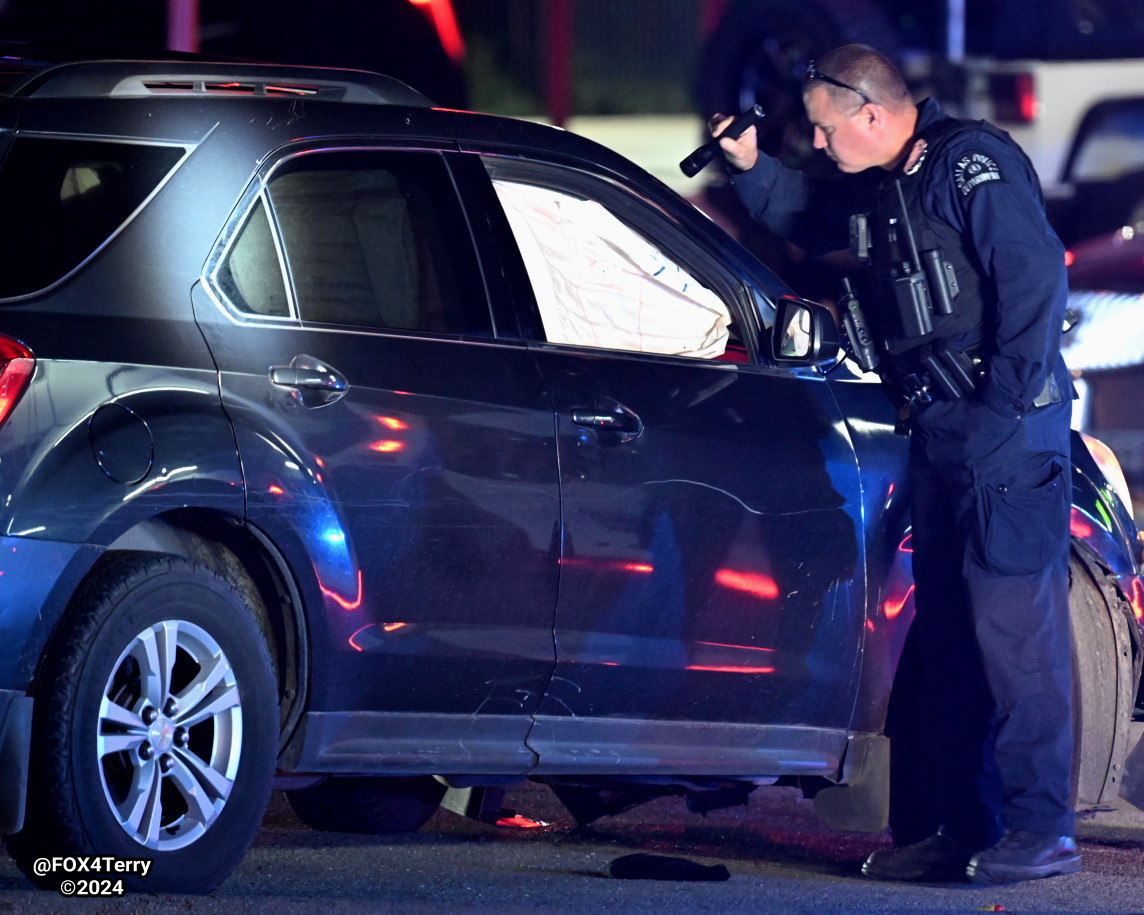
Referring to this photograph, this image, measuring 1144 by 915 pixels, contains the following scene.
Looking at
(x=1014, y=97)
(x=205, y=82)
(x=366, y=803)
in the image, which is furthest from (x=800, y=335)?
(x=1014, y=97)

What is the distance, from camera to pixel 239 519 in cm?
394

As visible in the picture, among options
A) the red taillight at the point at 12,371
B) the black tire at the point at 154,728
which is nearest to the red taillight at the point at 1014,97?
the black tire at the point at 154,728

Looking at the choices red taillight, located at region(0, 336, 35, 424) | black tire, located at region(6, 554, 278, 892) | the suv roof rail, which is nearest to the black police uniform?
the suv roof rail

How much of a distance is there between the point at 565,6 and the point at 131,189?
622 centimetres

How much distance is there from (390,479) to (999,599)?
156cm

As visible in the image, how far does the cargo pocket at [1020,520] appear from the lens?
474 centimetres

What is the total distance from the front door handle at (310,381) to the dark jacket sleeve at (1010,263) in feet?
5.14

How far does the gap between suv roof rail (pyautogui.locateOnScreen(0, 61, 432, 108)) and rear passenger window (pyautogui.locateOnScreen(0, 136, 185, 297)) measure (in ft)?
0.44

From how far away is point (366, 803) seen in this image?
5449 mm

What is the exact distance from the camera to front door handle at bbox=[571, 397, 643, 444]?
4406 millimetres

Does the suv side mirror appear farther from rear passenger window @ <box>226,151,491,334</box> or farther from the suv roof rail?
the suv roof rail

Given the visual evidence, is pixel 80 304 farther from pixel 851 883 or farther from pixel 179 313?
pixel 851 883

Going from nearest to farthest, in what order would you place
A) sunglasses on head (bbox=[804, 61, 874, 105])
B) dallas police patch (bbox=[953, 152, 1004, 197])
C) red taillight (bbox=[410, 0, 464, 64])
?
dallas police patch (bbox=[953, 152, 1004, 197]) < sunglasses on head (bbox=[804, 61, 874, 105]) < red taillight (bbox=[410, 0, 464, 64])

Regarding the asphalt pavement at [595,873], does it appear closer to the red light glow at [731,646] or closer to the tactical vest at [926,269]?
the red light glow at [731,646]
